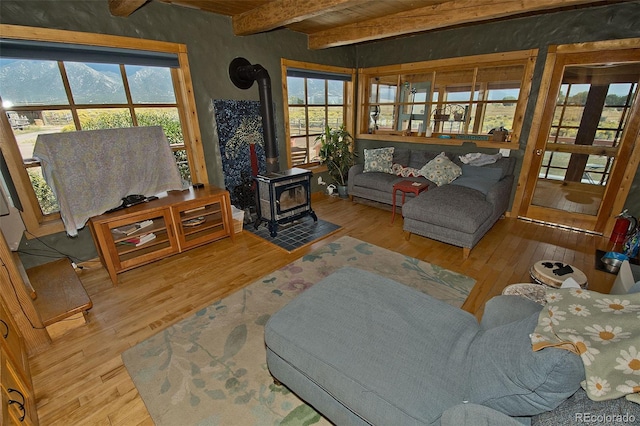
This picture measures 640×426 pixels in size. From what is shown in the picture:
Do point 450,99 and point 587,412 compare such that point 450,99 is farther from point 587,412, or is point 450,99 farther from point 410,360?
point 587,412

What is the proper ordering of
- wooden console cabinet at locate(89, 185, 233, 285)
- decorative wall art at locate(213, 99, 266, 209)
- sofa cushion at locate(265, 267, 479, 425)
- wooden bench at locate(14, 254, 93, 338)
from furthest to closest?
1. decorative wall art at locate(213, 99, 266, 209)
2. wooden console cabinet at locate(89, 185, 233, 285)
3. wooden bench at locate(14, 254, 93, 338)
4. sofa cushion at locate(265, 267, 479, 425)

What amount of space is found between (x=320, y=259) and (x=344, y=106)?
338cm

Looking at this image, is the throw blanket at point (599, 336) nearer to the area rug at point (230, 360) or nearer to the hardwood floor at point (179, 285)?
the area rug at point (230, 360)

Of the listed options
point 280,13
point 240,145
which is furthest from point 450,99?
point 240,145

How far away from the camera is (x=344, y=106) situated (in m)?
5.21

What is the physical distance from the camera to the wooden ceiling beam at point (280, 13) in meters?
2.38

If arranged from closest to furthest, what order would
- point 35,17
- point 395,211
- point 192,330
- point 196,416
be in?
point 196,416 → point 192,330 → point 35,17 → point 395,211

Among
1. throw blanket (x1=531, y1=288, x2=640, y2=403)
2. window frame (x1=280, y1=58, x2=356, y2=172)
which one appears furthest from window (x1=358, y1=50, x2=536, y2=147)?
throw blanket (x1=531, y1=288, x2=640, y2=403)

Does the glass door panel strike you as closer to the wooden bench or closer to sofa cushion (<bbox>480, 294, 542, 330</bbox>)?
sofa cushion (<bbox>480, 294, 542, 330</bbox>)

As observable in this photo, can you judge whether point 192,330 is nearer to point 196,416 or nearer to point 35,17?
point 196,416

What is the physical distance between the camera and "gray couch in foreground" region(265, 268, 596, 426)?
34.7 inches

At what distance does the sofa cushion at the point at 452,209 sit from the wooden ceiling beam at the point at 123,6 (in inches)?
123

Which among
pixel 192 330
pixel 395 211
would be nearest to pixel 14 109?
pixel 192 330

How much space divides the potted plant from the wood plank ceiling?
1363 mm
